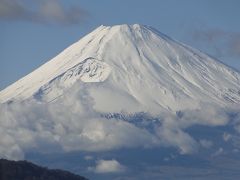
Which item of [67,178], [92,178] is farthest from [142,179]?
[67,178]

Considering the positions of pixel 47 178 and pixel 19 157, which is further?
pixel 19 157

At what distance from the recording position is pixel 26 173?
3617 inches

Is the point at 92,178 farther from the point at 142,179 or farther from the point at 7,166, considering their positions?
the point at 7,166

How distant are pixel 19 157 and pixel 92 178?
11.3 metres

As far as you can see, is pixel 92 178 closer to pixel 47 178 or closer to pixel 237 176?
pixel 237 176

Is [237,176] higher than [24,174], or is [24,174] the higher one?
[237,176]

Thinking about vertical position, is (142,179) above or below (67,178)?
above

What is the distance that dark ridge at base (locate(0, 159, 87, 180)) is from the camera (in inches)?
3499

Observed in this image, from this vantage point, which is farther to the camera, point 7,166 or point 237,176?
point 237,176

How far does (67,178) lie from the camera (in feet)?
310

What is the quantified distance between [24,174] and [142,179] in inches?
4280

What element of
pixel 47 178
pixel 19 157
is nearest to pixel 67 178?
pixel 47 178

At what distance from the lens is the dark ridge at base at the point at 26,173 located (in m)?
88.9

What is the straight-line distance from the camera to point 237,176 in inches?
7835
